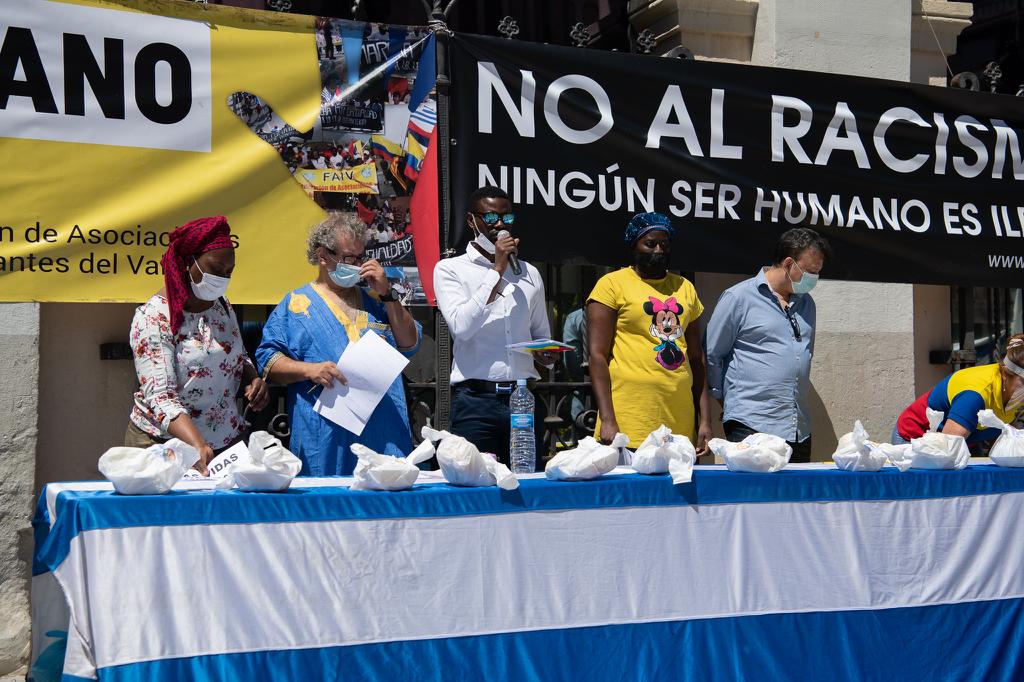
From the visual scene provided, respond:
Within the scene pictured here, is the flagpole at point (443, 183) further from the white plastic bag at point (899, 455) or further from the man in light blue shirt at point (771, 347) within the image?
the white plastic bag at point (899, 455)

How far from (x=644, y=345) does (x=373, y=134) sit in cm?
165

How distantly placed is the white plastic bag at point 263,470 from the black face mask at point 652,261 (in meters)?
2.18

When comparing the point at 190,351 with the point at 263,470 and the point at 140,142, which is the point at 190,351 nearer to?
the point at 263,470

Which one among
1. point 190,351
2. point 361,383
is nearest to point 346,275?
point 361,383

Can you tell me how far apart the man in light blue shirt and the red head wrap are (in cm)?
236

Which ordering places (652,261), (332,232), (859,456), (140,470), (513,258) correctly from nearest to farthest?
(140,470) < (859,456) < (332,232) < (513,258) < (652,261)

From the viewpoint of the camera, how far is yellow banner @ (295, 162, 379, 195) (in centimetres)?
509

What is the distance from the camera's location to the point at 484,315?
444 centimetres

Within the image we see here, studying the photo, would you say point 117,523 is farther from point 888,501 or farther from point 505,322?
point 888,501

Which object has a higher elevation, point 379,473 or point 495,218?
point 495,218

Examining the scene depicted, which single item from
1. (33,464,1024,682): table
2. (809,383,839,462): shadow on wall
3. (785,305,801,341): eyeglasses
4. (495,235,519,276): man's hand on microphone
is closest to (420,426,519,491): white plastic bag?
(33,464,1024,682): table

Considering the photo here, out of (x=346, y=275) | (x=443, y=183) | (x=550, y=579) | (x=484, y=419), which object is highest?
(x=443, y=183)

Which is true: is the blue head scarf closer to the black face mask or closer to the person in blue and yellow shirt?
the black face mask

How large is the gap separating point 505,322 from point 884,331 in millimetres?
2957
